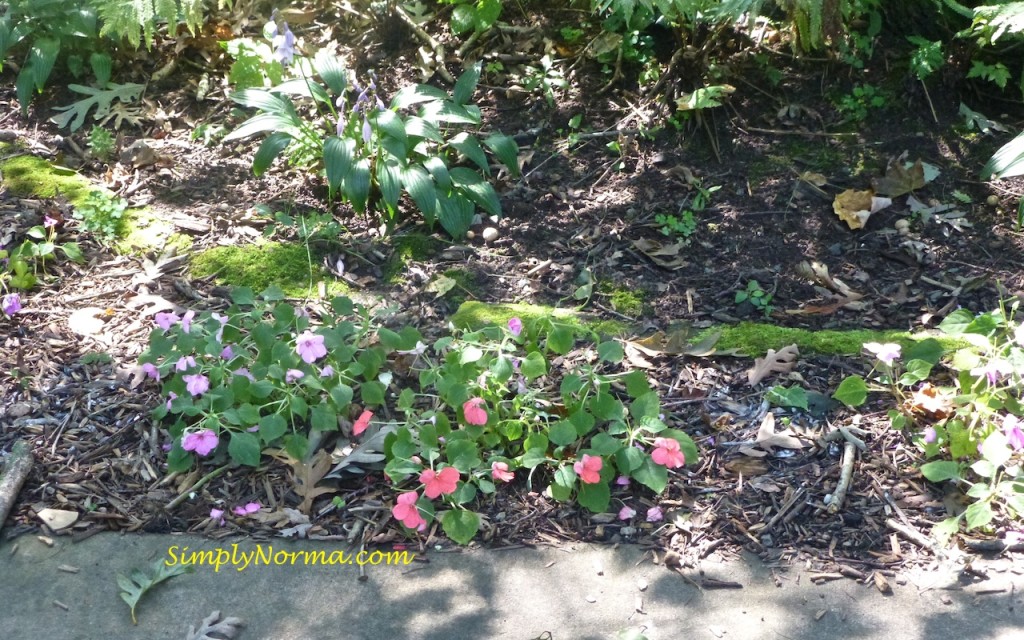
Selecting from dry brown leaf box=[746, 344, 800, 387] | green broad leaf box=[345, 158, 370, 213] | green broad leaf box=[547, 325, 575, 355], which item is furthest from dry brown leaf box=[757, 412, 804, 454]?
green broad leaf box=[345, 158, 370, 213]

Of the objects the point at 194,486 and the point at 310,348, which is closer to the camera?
the point at 194,486

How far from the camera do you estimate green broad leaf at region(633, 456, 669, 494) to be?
293cm

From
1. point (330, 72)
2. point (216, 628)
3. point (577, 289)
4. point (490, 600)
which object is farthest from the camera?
point (330, 72)

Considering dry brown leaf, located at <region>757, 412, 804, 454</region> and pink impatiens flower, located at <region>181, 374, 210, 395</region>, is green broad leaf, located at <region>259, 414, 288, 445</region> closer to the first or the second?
pink impatiens flower, located at <region>181, 374, 210, 395</region>

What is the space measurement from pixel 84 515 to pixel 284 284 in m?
1.32

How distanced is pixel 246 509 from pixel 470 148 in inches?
79.2

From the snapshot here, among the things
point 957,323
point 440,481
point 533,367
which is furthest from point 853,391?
point 440,481

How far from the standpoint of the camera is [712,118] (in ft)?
15.1

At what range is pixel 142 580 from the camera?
2.73 meters

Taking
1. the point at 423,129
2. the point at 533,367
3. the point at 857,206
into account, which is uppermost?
the point at 423,129

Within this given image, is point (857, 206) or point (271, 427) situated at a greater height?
point (857, 206)

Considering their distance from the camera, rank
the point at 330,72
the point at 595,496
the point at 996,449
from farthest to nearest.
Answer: the point at 330,72 < the point at 595,496 < the point at 996,449

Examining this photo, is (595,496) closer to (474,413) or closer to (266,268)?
(474,413)

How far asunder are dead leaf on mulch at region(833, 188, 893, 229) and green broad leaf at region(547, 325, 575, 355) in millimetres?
1593
